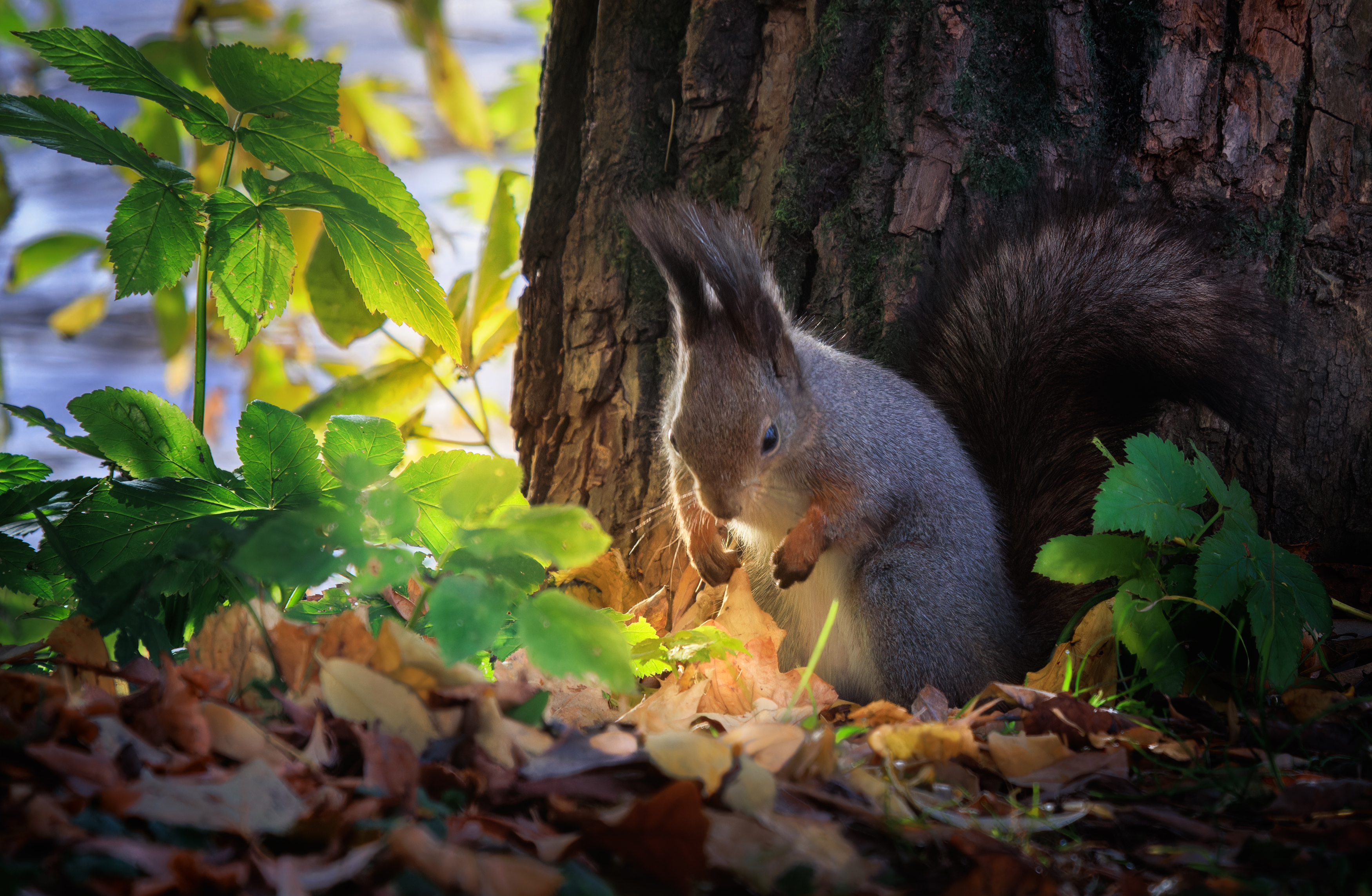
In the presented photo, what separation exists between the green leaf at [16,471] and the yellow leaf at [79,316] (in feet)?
5.47

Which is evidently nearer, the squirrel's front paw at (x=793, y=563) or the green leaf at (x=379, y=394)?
the squirrel's front paw at (x=793, y=563)

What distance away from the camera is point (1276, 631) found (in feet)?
4.75

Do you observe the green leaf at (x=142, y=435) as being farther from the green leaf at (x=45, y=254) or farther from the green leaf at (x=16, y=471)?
the green leaf at (x=45, y=254)

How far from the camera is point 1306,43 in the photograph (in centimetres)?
203

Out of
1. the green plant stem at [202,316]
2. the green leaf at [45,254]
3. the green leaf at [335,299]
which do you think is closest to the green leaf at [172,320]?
the green leaf at [45,254]

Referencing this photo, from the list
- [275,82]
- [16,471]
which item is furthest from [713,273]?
[16,471]

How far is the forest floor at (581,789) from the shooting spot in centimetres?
83

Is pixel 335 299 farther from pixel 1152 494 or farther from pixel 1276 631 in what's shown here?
pixel 1276 631

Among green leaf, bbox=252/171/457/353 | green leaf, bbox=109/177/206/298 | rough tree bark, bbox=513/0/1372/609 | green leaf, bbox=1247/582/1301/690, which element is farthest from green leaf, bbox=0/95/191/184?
green leaf, bbox=1247/582/1301/690

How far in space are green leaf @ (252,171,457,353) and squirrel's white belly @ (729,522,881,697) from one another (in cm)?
Result: 90

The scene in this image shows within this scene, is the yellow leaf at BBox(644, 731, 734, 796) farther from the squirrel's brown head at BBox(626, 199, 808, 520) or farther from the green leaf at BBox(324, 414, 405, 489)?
the squirrel's brown head at BBox(626, 199, 808, 520)

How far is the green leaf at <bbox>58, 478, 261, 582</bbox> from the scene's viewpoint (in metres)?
1.41

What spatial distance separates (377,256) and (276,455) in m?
0.39

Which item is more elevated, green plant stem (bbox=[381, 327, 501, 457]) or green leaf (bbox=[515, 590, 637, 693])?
green plant stem (bbox=[381, 327, 501, 457])
